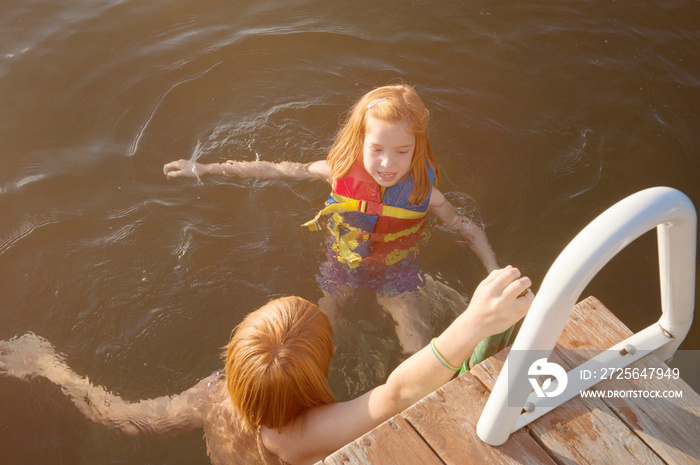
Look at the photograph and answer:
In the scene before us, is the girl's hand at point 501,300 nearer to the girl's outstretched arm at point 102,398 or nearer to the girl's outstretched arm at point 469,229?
the girl's outstretched arm at point 469,229

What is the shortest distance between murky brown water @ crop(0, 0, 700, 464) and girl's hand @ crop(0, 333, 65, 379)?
0.24ft

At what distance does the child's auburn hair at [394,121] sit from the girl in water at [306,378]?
1.25 metres

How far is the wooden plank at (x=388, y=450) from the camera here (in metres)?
1.90

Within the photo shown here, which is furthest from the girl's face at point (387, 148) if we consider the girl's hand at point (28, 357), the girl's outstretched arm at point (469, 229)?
the girl's hand at point (28, 357)

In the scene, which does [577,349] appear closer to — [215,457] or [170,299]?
[215,457]

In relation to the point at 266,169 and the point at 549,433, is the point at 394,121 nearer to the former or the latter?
the point at 266,169

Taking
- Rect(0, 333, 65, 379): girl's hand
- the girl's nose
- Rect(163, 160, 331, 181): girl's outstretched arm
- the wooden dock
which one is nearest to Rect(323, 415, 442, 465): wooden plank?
the wooden dock

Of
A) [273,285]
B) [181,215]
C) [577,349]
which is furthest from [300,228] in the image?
[577,349]

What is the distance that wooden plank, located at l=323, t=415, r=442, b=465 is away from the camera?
1.90m

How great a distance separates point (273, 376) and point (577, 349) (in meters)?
1.19

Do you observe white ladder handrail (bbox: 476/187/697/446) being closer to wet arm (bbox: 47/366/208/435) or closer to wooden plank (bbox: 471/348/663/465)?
wooden plank (bbox: 471/348/663/465)

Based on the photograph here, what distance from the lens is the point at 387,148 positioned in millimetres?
3166

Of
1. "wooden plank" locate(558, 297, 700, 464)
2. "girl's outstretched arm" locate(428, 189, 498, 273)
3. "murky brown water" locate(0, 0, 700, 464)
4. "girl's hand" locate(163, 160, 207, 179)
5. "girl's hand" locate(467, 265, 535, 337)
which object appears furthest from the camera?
"girl's hand" locate(163, 160, 207, 179)

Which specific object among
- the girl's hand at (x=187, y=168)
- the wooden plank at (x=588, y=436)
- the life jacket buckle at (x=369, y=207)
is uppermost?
the wooden plank at (x=588, y=436)
